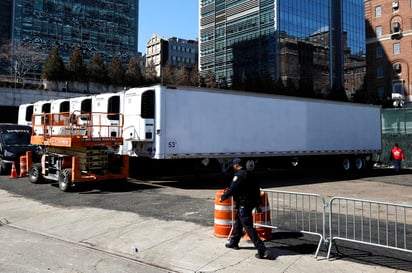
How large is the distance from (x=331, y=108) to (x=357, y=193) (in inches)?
298

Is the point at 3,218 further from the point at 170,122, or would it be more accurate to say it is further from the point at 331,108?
the point at 331,108

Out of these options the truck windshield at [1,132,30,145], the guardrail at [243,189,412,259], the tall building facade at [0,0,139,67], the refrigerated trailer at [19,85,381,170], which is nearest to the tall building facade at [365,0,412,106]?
the refrigerated trailer at [19,85,381,170]

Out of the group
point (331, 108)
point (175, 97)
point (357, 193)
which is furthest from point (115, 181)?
point (331, 108)

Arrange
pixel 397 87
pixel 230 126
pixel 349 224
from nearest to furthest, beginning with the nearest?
1. pixel 349 224
2. pixel 230 126
3. pixel 397 87

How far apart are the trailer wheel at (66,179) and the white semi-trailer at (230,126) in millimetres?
2605

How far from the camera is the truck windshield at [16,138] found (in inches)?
800

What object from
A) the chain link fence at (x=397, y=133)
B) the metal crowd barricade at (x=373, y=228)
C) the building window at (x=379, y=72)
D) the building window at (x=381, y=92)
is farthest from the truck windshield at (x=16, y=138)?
the building window at (x=379, y=72)

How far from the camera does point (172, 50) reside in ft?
523

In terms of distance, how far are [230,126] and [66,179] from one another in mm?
6711

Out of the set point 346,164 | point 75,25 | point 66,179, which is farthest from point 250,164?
point 75,25

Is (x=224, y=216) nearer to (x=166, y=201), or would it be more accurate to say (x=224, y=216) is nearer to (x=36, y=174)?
(x=166, y=201)

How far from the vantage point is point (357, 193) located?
48.1ft

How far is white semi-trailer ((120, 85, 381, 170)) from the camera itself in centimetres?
1520

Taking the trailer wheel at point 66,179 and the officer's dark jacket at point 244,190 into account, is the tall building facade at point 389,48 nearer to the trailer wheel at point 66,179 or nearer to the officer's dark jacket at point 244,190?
the trailer wheel at point 66,179
